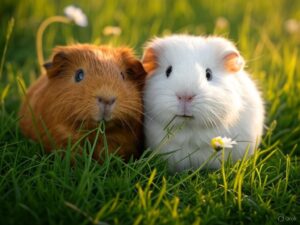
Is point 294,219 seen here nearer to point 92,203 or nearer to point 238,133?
point 238,133

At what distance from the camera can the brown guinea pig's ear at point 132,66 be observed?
3.78 metres

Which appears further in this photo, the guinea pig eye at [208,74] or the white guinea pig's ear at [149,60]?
the white guinea pig's ear at [149,60]

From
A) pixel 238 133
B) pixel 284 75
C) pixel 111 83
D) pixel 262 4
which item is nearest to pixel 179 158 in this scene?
pixel 238 133

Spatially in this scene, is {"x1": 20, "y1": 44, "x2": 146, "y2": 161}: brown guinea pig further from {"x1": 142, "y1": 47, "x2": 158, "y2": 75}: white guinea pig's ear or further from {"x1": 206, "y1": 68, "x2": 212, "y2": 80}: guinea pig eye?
{"x1": 206, "y1": 68, "x2": 212, "y2": 80}: guinea pig eye

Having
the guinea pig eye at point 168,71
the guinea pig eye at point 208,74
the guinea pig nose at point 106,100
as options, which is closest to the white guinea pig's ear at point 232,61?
the guinea pig eye at point 208,74

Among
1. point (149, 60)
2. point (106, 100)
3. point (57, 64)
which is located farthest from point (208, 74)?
point (57, 64)

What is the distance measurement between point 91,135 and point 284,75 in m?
2.88

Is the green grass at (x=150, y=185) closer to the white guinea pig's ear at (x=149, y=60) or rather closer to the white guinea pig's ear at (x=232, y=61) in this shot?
the white guinea pig's ear at (x=232, y=61)

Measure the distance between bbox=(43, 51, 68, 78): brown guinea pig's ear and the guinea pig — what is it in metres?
0.72

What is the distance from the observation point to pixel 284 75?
5414 mm

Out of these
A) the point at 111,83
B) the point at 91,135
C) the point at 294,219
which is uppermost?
the point at 111,83

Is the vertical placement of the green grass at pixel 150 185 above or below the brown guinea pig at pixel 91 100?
below

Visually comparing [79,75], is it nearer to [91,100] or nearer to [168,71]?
[91,100]

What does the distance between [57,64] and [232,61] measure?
1.49 m
